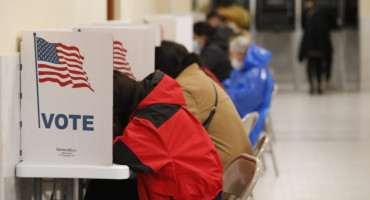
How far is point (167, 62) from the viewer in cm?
411

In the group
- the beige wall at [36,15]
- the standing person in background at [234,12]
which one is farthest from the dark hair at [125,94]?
the standing person in background at [234,12]

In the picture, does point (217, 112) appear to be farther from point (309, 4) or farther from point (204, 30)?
point (309, 4)

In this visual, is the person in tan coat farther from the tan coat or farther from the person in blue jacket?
the person in blue jacket

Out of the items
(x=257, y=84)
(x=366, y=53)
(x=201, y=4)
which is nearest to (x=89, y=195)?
(x=257, y=84)

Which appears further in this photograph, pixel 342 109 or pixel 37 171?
pixel 342 109

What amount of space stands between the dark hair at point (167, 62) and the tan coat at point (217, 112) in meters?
0.05

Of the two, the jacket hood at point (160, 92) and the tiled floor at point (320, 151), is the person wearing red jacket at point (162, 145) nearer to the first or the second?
the jacket hood at point (160, 92)

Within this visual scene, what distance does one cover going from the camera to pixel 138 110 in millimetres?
2996

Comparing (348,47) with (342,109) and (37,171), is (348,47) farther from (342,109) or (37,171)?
(37,171)

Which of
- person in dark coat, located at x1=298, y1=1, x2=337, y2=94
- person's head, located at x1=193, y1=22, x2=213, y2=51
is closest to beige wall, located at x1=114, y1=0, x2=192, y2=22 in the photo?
person's head, located at x1=193, y1=22, x2=213, y2=51

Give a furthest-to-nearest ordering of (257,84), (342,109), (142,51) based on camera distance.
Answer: (342,109) → (257,84) → (142,51)

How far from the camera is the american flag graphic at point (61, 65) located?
9.85ft

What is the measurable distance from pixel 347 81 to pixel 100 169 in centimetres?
1197

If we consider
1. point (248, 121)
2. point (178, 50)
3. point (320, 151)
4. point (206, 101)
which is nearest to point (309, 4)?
point (320, 151)
